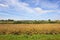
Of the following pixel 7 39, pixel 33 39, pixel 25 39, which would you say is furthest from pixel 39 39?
pixel 7 39

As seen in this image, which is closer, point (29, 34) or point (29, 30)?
point (29, 34)

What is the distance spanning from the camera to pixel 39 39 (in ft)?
45.0

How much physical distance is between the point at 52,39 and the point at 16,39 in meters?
3.74

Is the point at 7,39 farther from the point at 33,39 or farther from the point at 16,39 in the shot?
the point at 33,39

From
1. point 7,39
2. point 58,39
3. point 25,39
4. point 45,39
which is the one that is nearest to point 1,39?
point 7,39

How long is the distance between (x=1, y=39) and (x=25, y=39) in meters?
2.50

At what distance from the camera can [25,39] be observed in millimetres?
13742

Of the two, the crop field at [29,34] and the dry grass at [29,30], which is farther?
the dry grass at [29,30]

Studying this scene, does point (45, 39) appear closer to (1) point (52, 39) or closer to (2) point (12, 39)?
(1) point (52, 39)

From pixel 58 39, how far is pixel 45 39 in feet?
4.49

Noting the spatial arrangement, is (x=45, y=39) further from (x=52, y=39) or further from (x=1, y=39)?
(x=1, y=39)

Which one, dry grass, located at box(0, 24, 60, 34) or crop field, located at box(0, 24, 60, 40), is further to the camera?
dry grass, located at box(0, 24, 60, 34)

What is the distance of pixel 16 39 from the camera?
13789mm

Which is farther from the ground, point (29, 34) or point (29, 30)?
point (29, 30)
